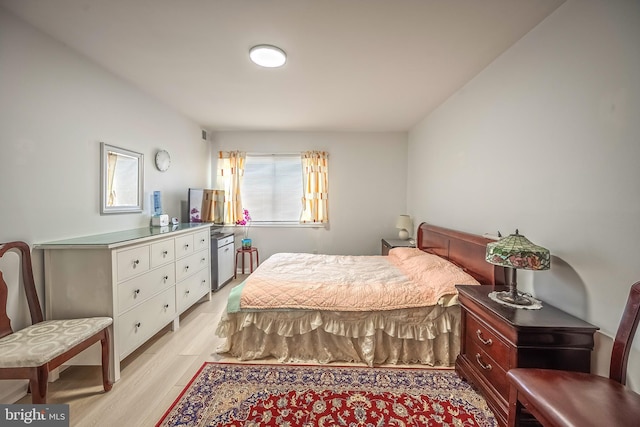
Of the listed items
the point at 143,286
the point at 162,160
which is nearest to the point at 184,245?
the point at 143,286

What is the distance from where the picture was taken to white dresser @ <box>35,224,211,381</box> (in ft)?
6.06

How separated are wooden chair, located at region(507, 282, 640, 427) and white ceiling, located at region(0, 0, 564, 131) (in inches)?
71.5

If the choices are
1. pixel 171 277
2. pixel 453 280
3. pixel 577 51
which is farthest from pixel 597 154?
pixel 171 277

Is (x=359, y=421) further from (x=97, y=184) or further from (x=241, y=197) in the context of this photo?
(x=241, y=197)

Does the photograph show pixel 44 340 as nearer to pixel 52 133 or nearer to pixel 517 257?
pixel 52 133

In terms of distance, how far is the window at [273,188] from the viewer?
463 centimetres

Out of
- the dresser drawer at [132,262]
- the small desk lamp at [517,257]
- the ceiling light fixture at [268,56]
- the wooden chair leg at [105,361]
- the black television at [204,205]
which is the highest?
the ceiling light fixture at [268,56]

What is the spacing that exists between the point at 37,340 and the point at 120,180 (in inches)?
61.2

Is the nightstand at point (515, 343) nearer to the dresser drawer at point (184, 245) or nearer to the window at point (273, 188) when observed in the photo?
the dresser drawer at point (184, 245)

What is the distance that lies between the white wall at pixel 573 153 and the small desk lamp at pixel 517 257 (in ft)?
0.66

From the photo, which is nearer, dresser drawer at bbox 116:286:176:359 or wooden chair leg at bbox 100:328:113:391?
wooden chair leg at bbox 100:328:113:391

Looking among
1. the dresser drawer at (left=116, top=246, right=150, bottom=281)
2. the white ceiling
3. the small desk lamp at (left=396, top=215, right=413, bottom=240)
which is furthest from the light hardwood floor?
the small desk lamp at (left=396, top=215, right=413, bottom=240)

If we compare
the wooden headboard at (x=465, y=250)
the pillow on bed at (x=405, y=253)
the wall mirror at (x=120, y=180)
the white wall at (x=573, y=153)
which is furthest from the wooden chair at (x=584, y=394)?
the wall mirror at (x=120, y=180)

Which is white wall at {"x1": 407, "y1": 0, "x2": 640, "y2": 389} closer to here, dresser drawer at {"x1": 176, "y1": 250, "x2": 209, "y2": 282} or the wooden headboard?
the wooden headboard
